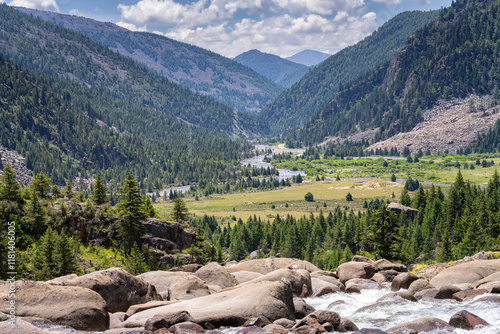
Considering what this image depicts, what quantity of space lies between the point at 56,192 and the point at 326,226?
4215 inches

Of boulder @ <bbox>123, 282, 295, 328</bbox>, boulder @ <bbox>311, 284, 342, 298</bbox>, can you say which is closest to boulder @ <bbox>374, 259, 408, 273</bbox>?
boulder @ <bbox>311, 284, 342, 298</bbox>

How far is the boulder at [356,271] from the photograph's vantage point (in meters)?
60.2

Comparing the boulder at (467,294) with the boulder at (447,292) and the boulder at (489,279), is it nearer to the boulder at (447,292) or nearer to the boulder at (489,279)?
the boulder at (447,292)

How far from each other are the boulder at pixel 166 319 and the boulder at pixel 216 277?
18.0m

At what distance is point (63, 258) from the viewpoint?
5941 centimetres

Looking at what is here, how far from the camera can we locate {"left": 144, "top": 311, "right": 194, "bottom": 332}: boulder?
32.6 m

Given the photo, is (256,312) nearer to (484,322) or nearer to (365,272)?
(484,322)

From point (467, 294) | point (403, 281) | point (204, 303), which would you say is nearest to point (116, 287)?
point (204, 303)

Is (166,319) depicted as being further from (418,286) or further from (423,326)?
(418,286)

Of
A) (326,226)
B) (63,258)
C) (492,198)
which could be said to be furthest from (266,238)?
(63,258)

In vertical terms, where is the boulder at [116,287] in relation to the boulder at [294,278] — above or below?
above

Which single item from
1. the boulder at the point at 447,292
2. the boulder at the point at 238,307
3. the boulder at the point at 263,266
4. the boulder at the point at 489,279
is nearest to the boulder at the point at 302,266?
the boulder at the point at 263,266

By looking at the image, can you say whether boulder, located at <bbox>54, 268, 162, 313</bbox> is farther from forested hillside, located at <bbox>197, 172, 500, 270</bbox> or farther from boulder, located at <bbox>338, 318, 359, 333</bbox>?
forested hillside, located at <bbox>197, 172, 500, 270</bbox>

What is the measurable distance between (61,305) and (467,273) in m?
43.9
